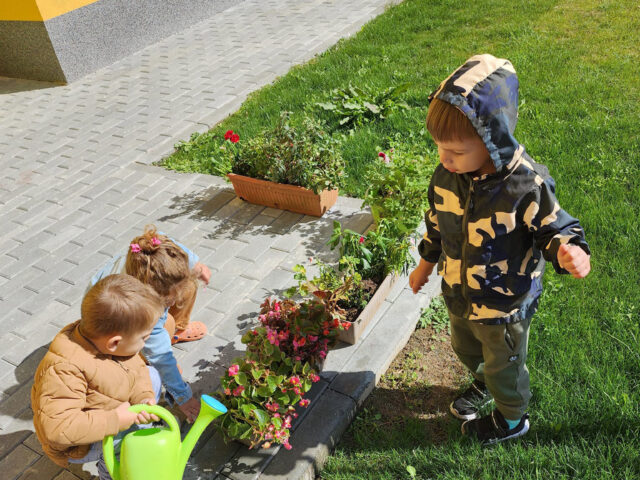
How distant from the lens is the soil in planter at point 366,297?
3162 mm

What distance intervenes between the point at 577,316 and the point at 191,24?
9.28 metres

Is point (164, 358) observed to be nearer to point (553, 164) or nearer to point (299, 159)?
point (299, 159)

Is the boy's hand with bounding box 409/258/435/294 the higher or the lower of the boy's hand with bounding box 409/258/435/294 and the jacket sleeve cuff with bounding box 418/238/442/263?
the lower

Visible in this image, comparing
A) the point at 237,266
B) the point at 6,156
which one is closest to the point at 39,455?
the point at 237,266

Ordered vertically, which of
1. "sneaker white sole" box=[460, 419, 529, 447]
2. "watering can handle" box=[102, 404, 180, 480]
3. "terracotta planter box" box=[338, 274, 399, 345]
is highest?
"watering can handle" box=[102, 404, 180, 480]

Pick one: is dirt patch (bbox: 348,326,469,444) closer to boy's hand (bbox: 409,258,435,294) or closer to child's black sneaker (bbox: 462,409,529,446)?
child's black sneaker (bbox: 462,409,529,446)

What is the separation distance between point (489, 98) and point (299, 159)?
8.68 ft

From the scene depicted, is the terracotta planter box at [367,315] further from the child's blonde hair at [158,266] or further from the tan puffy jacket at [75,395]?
the tan puffy jacket at [75,395]

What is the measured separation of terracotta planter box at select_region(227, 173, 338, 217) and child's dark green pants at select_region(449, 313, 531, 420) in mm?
2078

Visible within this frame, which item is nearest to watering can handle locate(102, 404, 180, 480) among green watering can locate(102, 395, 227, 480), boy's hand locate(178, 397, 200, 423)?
green watering can locate(102, 395, 227, 480)

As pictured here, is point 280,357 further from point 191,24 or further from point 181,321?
point 191,24

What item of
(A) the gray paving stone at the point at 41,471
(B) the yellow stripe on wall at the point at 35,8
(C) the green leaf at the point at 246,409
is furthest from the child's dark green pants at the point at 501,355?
(B) the yellow stripe on wall at the point at 35,8

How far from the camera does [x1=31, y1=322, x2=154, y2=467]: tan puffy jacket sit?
2.04m

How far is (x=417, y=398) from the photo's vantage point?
2.90 m
